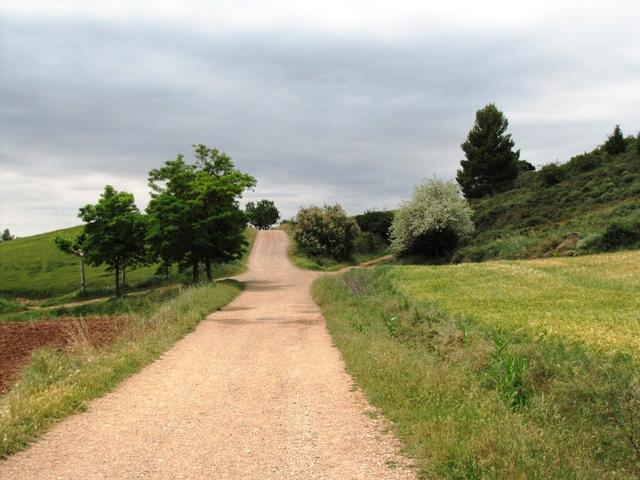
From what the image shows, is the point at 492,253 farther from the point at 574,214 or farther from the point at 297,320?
the point at 297,320

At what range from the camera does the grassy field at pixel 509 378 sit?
5.75m

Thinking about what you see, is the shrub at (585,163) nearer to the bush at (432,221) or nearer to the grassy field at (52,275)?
the bush at (432,221)

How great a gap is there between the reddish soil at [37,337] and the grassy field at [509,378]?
22.4ft

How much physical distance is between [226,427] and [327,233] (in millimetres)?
49008

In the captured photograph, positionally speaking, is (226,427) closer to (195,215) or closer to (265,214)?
(195,215)

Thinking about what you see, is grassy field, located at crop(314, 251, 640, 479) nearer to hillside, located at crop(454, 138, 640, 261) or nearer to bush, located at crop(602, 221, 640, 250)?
bush, located at crop(602, 221, 640, 250)

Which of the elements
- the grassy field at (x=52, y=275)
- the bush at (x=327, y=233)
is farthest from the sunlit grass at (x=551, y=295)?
the bush at (x=327, y=233)

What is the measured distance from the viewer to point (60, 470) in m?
5.82

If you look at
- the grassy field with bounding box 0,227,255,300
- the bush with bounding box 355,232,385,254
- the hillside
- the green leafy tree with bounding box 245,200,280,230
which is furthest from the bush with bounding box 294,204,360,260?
the green leafy tree with bounding box 245,200,280,230

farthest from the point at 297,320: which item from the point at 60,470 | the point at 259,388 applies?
the point at 60,470

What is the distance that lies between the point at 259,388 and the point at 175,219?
25.7 m

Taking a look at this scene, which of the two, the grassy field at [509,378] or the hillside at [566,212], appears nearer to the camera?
the grassy field at [509,378]

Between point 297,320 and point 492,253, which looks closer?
point 297,320

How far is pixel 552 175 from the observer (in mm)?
58906
